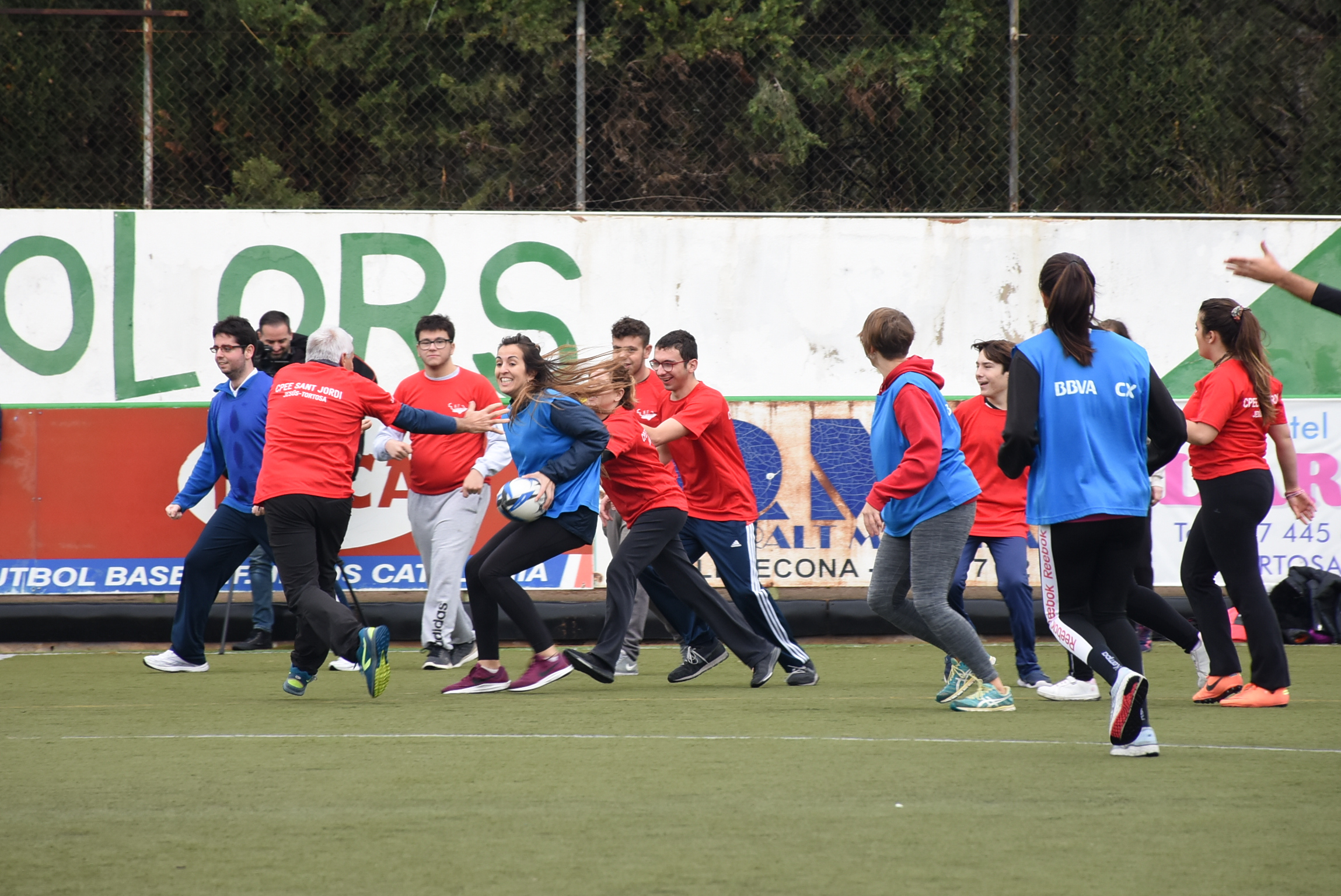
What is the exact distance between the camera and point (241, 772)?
4.91 m

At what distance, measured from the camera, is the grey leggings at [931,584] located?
20.8 feet

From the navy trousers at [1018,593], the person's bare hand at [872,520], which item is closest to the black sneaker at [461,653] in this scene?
the navy trousers at [1018,593]

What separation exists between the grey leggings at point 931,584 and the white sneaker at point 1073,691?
568mm

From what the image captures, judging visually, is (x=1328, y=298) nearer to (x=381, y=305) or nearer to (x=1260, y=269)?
(x=1260, y=269)

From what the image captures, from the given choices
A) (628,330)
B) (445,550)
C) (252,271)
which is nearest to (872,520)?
(628,330)

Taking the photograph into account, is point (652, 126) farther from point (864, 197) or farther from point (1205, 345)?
point (1205, 345)

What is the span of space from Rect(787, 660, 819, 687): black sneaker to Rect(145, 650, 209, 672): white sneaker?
11.1ft

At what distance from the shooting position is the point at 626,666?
8297 mm

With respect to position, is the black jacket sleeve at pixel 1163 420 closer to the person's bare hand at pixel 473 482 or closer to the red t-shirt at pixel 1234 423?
the red t-shirt at pixel 1234 423

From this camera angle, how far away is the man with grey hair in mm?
7211

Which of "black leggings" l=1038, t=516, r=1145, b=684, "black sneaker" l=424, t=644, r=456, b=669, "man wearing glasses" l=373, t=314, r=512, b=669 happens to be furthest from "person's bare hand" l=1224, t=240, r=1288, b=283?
"black sneaker" l=424, t=644, r=456, b=669

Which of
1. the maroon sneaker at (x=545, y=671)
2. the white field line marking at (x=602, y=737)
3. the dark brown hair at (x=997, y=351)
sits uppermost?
the dark brown hair at (x=997, y=351)

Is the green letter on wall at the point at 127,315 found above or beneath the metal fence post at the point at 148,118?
beneath

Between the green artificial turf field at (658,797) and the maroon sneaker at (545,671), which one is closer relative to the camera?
the green artificial turf field at (658,797)
